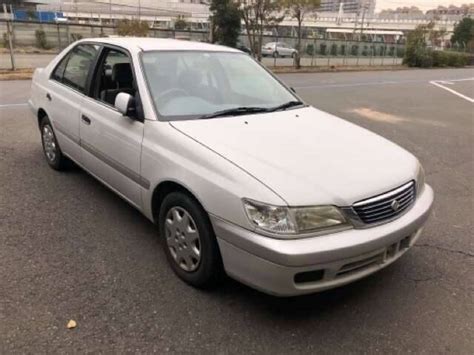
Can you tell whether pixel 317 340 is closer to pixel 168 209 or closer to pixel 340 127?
pixel 168 209

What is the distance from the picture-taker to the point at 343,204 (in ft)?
8.57

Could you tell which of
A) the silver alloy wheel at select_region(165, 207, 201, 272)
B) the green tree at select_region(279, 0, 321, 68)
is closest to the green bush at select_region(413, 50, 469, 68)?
the green tree at select_region(279, 0, 321, 68)

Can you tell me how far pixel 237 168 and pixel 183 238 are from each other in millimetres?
676

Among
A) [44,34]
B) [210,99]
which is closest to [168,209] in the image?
[210,99]

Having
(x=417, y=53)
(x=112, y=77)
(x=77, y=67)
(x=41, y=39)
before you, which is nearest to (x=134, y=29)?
(x=41, y=39)

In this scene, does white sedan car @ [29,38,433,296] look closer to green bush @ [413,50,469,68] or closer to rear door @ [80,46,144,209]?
rear door @ [80,46,144,209]

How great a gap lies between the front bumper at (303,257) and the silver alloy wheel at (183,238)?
285mm

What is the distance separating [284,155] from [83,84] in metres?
2.35

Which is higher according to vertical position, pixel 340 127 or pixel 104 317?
pixel 340 127

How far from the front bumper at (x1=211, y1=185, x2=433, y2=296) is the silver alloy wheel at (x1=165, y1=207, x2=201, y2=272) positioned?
0.93 ft

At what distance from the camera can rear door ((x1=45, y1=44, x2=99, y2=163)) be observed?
435cm

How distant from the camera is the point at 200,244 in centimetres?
291

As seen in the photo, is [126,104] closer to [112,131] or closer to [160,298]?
[112,131]

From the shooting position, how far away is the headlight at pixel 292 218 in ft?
8.21
